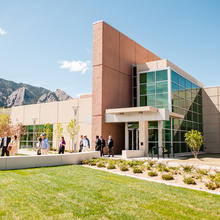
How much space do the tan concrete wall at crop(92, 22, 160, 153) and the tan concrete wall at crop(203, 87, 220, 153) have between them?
1318 cm

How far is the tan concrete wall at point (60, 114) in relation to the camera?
27797 mm

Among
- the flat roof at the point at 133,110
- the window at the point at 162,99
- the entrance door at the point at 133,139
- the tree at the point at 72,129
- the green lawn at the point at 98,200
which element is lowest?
the green lawn at the point at 98,200

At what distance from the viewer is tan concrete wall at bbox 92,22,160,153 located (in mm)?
23891

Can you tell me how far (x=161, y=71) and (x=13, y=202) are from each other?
22182 millimetres

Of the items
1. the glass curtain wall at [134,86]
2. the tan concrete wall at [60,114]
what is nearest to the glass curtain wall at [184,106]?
the glass curtain wall at [134,86]

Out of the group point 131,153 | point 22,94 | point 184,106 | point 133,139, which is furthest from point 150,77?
point 22,94

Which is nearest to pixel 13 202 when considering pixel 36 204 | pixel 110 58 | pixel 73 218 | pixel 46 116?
pixel 36 204

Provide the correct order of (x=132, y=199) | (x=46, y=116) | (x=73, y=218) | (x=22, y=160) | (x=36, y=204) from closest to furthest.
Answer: (x=73, y=218)
(x=36, y=204)
(x=132, y=199)
(x=22, y=160)
(x=46, y=116)

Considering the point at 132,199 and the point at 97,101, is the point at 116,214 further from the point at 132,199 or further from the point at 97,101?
the point at 97,101

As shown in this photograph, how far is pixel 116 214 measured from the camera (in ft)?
18.3

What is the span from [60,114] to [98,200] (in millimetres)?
25194

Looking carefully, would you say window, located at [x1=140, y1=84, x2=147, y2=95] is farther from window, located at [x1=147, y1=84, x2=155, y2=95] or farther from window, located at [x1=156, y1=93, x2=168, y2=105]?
window, located at [x1=156, y1=93, x2=168, y2=105]

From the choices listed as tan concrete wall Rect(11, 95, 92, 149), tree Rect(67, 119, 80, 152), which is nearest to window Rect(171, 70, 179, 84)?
tan concrete wall Rect(11, 95, 92, 149)

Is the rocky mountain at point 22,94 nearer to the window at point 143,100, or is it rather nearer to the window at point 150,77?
the window at point 143,100
